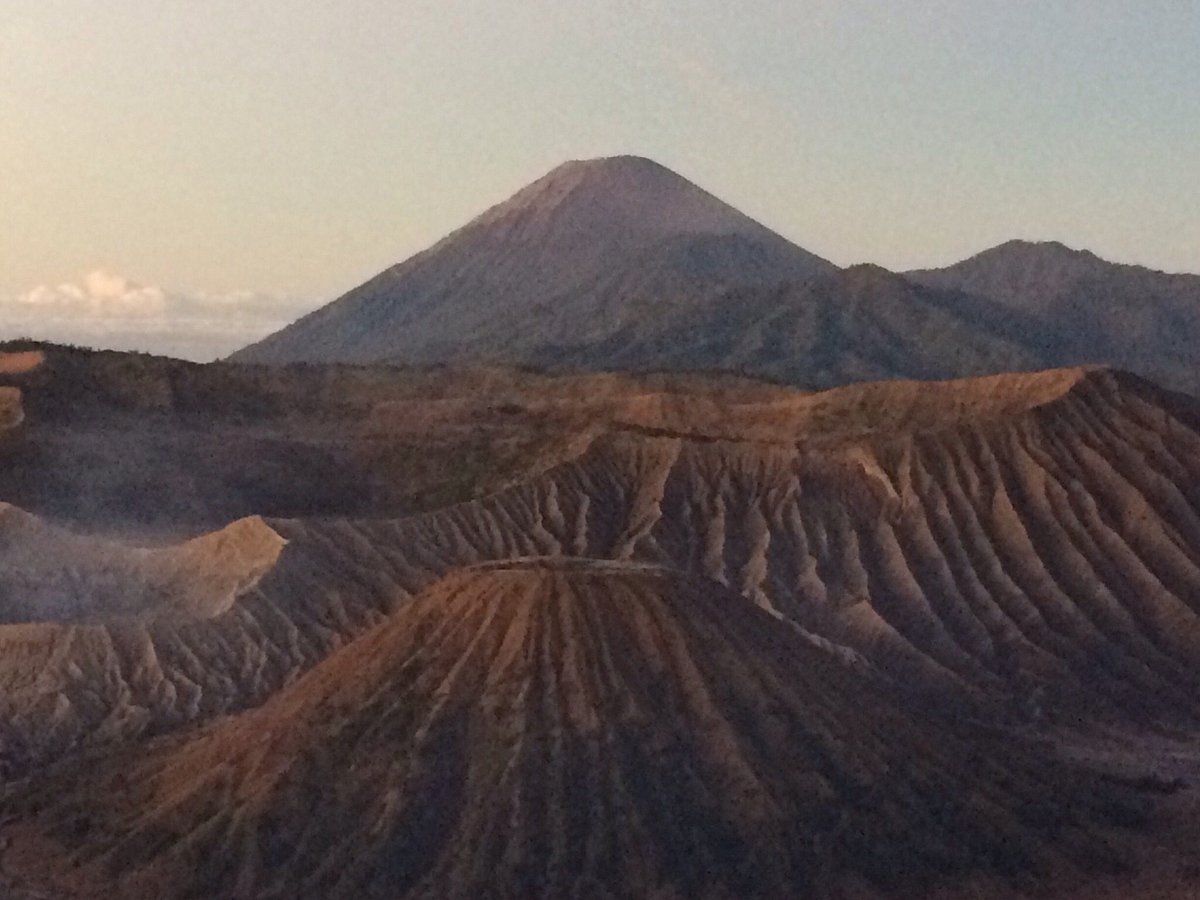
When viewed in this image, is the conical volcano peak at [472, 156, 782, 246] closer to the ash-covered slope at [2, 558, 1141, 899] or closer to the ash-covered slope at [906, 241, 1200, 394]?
the ash-covered slope at [906, 241, 1200, 394]

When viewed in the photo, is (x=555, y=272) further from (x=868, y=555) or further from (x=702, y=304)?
(x=868, y=555)

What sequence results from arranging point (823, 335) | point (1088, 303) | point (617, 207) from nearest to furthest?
1. point (823, 335)
2. point (1088, 303)
3. point (617, 207)

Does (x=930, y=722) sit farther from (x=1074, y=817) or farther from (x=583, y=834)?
(x=583, y=834)

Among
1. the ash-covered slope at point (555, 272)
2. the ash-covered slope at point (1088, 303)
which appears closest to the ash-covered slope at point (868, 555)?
the ash-covered slope at point (1088, 303)

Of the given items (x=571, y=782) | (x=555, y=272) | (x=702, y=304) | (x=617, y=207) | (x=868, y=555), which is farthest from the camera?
(x=617, y=207)

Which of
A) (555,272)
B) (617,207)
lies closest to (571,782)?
(555,272)

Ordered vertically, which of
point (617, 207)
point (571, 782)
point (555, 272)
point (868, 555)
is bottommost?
point (868, 555)

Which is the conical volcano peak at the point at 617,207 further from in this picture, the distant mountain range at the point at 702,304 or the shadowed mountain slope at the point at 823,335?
the shadowed mountain slope at the point at 823,335

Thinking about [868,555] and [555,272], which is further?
A: [555,272]
